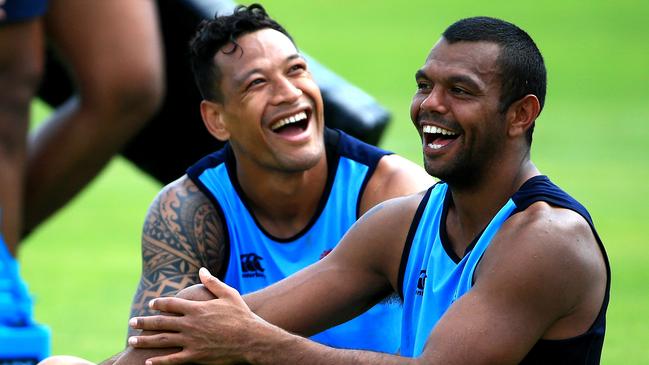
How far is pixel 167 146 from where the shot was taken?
8.32m

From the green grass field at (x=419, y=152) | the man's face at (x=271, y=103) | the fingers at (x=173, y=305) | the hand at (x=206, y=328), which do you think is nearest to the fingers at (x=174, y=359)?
the hand at (x=206, y=328)

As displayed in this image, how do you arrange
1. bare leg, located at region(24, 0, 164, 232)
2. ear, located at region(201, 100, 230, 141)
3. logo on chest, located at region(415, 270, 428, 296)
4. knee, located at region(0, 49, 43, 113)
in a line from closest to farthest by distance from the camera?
knee, located at region(0, 49, 43, 113) < logo on chest, located at region(415, 270, 428, 296) < bare leg, located at region(24, 0, 164, 232) < ear, located at region(201, 100, 230, 141)

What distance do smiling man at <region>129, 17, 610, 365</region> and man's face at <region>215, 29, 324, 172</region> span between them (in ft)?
2.97

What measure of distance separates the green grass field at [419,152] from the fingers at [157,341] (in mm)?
2836

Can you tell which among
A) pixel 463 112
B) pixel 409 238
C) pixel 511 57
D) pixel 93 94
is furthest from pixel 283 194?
pixel 511 57

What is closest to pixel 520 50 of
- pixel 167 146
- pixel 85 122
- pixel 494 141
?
pixel 494 141

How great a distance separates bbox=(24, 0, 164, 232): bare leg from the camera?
519 cm

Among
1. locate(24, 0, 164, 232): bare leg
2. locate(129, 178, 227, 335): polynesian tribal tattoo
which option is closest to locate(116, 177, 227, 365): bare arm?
locate(129, 178, 227, 335): polynesian tribal tattoo

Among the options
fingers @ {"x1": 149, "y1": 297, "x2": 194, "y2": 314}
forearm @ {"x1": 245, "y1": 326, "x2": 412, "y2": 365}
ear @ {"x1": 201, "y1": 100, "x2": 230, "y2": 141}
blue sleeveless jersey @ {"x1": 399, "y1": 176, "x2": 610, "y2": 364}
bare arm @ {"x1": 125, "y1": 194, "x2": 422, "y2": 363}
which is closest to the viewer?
blue sleeveless jersey @ {"x1": 399, "y1": 176, "x2": 610, "y2": 364}

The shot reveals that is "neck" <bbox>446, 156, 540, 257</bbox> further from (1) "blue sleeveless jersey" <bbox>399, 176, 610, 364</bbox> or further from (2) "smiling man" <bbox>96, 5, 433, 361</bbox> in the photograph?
(2) "smiling man" <bbox>96, 5, 433, 361</bbox>

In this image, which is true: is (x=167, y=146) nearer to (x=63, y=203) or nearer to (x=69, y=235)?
(x=63, y=203)

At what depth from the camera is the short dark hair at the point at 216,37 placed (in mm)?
5840

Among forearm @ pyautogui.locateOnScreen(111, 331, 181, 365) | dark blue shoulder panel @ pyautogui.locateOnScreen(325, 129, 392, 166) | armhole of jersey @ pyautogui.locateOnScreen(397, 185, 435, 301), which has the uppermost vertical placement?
dark blue shoulder panel @ pyautogui.locateOnScreen(325, 129, 392, 166)

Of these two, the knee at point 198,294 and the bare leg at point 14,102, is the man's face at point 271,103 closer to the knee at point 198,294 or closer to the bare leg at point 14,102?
the knee at point 198,294
